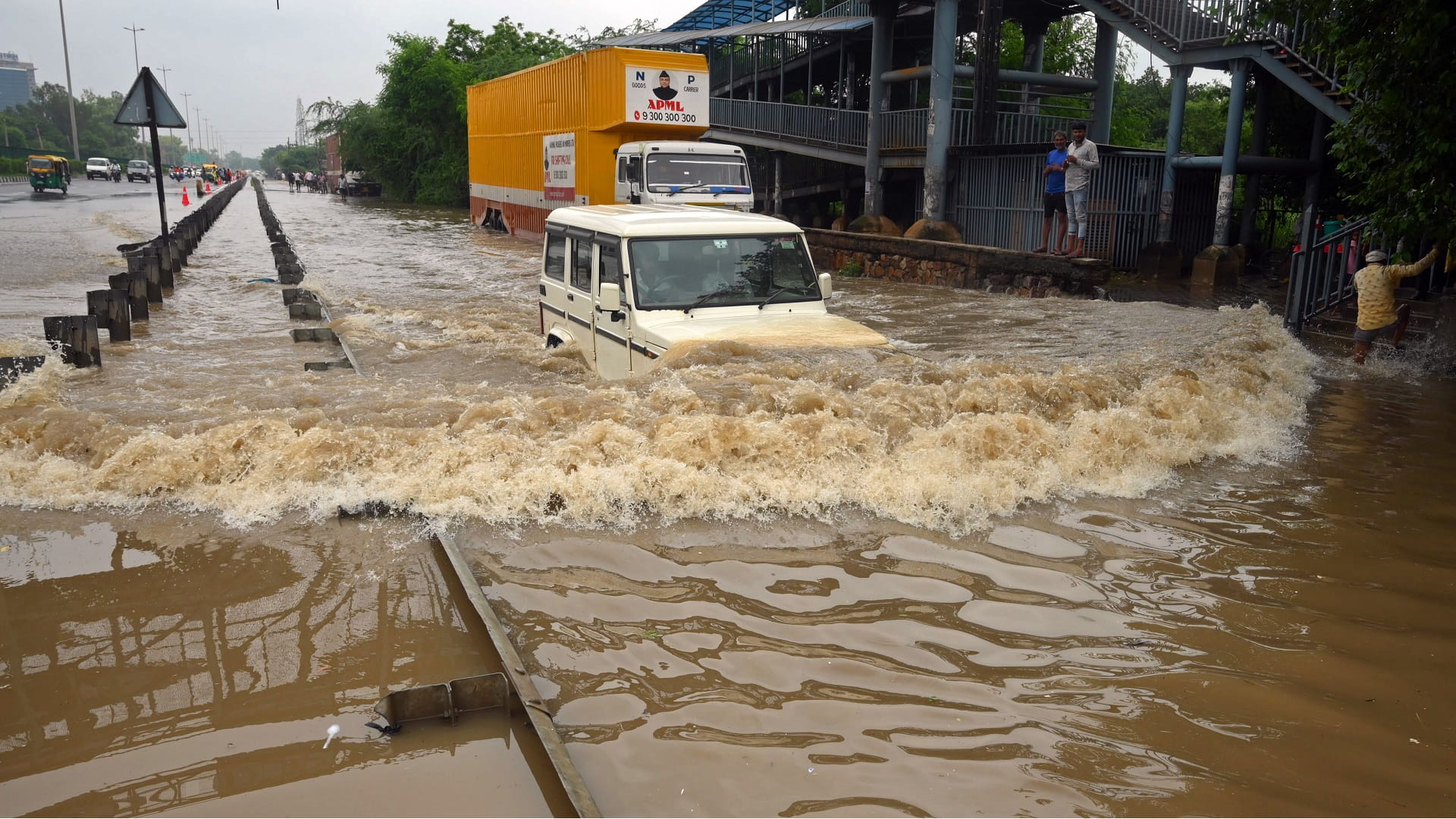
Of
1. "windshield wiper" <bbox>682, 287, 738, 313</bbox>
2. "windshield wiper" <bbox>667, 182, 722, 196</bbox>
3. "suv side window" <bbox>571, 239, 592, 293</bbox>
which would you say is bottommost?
"windshield wiper" <bbox>682, 287, 738, 313</bbox>

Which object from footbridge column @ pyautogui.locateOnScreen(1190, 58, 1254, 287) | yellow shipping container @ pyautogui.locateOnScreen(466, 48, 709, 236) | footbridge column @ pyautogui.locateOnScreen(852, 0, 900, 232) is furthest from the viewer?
footbridge column @ pyautogui.locateOnScreen(852, 0, 900, 232)

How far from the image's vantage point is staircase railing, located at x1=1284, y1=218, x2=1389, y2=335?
11.3m

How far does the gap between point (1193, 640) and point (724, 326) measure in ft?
13.9

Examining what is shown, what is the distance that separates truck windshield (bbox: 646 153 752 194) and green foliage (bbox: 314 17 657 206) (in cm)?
3125

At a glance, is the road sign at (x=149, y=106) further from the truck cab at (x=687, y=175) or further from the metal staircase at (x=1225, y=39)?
the metal staircase at (x=1225, y=39)

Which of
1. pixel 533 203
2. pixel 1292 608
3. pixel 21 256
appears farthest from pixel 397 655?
pixel 533 203

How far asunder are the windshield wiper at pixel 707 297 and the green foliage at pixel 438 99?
139ft

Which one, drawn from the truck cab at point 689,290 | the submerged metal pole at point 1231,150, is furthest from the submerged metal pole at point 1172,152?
the truck cab at point 689,290

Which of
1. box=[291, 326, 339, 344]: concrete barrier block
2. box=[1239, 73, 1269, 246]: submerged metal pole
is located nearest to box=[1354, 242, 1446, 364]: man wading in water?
box=[1239, 73, 1269, 246]: submerged metal pole

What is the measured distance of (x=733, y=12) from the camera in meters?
35.6

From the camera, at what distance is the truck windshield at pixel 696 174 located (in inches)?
695

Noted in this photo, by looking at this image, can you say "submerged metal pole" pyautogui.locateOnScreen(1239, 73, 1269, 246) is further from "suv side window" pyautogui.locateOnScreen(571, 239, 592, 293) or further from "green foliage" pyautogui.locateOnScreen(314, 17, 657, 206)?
"green foliage" pyautogui.locateOnScreen(314, 17, 657, 206)

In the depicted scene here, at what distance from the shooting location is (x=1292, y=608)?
13.8 feet

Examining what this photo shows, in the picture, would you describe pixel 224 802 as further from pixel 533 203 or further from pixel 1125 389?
pixel 533 203
